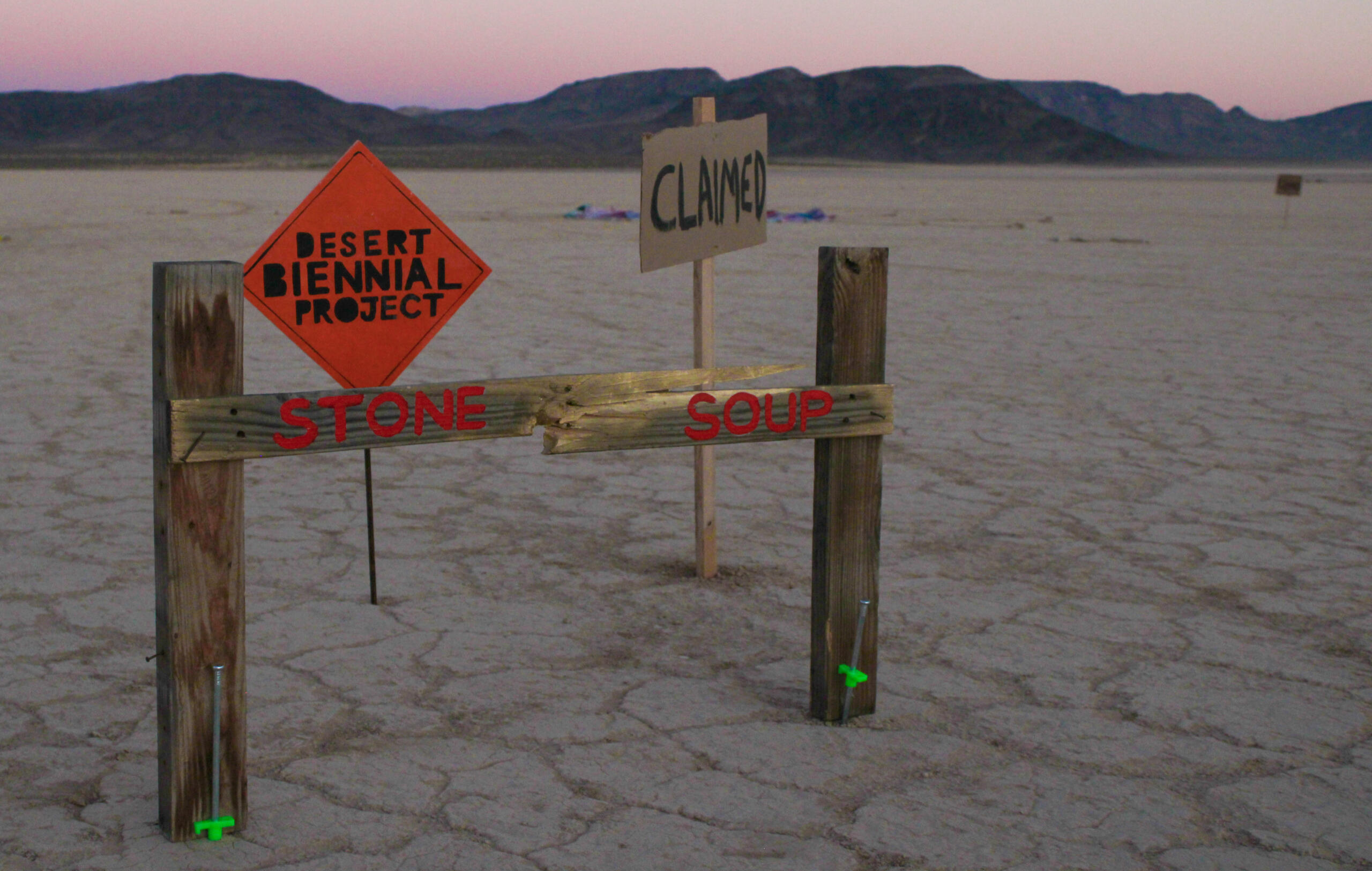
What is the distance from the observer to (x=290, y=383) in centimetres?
685

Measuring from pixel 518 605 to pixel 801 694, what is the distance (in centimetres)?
93

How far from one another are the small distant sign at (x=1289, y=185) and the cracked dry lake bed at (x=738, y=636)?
540 inches

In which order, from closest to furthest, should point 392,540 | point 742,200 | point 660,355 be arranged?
point 742,200 < point 392,540 < point 660,355

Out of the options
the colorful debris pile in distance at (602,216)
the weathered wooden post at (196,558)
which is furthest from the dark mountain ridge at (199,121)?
the weathered wooden post at (196,558)

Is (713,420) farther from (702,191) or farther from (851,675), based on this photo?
(702,191)

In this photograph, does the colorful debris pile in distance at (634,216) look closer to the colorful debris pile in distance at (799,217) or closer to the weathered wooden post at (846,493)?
the colorful debris pile in distance at (799,217)

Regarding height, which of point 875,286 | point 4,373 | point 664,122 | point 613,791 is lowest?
point 613,791

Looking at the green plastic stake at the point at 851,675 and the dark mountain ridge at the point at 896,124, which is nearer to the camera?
the green plastic stake at the point at 851,675

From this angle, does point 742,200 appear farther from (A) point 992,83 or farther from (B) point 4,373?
(A) point 992,83

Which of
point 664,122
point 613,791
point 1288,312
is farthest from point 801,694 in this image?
point 664,122

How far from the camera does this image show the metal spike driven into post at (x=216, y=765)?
2.41 meters

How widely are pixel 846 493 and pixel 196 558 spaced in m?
1.30

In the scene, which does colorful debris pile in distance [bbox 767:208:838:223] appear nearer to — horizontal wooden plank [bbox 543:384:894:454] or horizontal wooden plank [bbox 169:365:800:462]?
horizontal wooden plank [bbox 543:384:894:454]

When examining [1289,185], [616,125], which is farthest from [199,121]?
[1289,185]
